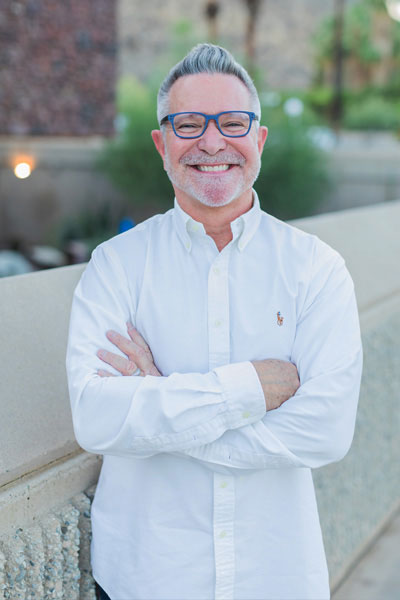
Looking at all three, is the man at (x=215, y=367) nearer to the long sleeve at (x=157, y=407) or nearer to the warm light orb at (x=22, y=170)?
the long sleeve at (x=157, y=407)

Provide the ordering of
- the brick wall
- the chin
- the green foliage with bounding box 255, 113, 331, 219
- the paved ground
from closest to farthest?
the chin, the paved ground, the green foliage with bounding box 255, 113, 331, 219, the brick wall

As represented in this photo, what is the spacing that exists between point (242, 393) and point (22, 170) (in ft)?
23.2

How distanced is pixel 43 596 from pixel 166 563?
14.8 inches

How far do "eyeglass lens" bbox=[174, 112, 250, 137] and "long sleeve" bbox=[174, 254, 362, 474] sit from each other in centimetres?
35

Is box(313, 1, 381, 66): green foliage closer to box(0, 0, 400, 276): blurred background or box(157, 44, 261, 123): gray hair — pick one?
box(0, 0, 400, 276): blurred background

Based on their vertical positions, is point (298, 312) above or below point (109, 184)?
above

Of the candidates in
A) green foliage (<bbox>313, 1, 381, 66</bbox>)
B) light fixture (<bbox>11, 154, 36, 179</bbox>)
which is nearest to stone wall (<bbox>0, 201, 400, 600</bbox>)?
light fixture (<bbox>11, 154, 36, 179</bbox>)

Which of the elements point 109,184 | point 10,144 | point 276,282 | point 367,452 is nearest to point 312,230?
point 367,452

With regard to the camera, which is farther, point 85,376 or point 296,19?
point 296,19

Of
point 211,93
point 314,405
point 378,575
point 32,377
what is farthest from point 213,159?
point 378,575

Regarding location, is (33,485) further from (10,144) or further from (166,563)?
(10,144)

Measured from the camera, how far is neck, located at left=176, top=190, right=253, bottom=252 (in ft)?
5.16

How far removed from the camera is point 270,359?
1.55m

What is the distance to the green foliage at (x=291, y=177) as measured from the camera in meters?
6.88
